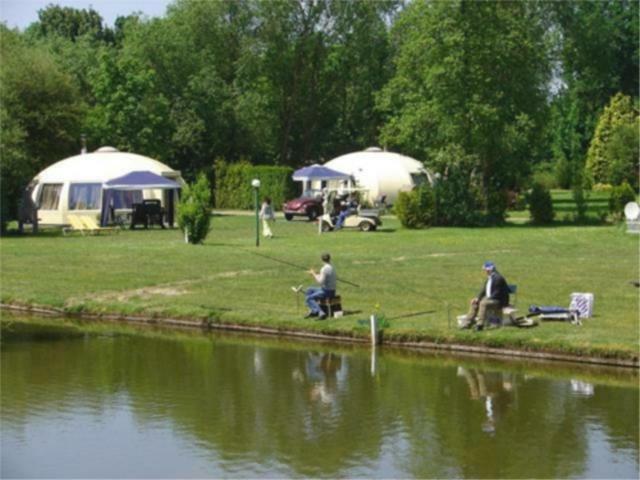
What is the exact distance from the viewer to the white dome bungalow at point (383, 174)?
63750 mm

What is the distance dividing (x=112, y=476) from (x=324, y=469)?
2596mm

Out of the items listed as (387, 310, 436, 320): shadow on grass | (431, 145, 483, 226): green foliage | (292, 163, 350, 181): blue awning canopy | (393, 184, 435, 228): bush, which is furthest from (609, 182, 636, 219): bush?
(387, 310, 436, 320): shadow on grass

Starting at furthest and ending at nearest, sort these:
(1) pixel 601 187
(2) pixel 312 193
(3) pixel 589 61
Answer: (1) pixel 601 187
(3) pixel 589 61
(2) pixel 312 193

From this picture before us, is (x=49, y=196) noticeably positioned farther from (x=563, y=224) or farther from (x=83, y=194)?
(x=563, y=224)

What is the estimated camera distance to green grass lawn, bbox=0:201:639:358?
25.9m

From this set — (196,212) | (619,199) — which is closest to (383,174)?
(619,199)

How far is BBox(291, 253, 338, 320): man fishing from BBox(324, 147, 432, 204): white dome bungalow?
34961 millimetres

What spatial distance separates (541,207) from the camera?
5456 cm

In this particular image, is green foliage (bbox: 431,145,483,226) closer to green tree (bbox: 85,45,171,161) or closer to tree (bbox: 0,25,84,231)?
Result: tree (bbox: 0,25,84,231)

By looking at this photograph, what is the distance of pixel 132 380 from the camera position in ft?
74.8

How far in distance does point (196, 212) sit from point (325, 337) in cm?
1610

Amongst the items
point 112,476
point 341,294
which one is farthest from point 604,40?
point 112,476

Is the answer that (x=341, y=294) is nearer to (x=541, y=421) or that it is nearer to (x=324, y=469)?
(x=541, y=421)

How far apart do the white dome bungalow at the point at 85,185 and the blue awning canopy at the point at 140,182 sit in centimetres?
133
